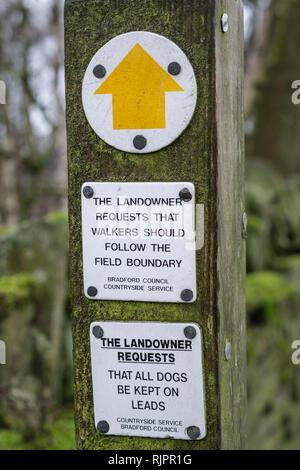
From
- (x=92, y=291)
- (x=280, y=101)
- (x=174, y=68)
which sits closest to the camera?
(x=174, y=68)

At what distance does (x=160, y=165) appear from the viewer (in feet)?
4.53

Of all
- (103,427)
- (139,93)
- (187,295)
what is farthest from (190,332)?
(139,93)

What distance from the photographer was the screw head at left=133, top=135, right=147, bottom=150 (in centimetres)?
138

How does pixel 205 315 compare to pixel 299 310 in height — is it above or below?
above

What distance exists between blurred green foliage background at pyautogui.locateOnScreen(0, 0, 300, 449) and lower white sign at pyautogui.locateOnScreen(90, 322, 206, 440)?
3.31 feet

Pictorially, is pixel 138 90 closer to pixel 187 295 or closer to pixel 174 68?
pixel 174 68

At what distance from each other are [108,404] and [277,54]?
7.78 m

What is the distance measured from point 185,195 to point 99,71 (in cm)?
39

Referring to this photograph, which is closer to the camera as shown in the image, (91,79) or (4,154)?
(91,79)

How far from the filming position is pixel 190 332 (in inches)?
54.6

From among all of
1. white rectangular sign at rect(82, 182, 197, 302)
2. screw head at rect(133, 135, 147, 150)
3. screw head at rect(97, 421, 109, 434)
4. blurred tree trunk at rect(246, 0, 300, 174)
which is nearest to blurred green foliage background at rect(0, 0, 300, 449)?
blurred tree trunk at rect(246, 0, 300, 174)

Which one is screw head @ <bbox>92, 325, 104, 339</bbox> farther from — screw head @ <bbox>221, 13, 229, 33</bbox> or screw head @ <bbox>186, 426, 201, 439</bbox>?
screw head @ <bbox>221, 13, 229, 33</bbox>
